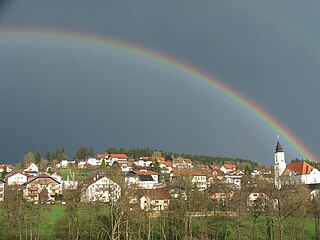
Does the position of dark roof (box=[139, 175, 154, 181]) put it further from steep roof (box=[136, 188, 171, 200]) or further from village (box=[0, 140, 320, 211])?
steep roof (box=[136, 188, 171, 200])

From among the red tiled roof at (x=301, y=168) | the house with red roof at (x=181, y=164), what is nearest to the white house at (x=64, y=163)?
the house with red roof at (x=181, y=164)

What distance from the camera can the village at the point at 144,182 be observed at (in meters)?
42.5

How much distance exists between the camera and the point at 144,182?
98.9m

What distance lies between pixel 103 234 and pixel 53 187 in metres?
43.4

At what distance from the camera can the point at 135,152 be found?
7013 inches

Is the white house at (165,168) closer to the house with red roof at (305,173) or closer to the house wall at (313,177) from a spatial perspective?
the house with red roof at (305,173)

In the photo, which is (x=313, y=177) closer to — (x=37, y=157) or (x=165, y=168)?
(x=165, y=168)

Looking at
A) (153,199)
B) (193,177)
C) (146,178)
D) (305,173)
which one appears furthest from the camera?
(305,173)

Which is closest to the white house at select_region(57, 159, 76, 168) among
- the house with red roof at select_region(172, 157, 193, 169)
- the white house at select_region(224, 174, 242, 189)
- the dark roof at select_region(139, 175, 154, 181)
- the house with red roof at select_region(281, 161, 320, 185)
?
the house with red roof at select_region(172, 157, 193, 169)

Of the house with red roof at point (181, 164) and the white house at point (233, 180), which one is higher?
the house with red roof at point (181, 164)

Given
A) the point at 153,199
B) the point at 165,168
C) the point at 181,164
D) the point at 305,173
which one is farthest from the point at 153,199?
the point at 181,164

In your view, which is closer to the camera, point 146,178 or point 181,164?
point 146,178

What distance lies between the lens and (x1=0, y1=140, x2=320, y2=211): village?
4249cm

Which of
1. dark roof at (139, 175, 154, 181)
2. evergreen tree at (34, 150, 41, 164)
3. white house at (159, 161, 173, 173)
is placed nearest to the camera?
dark roof at (139, 175, 154, 181)
